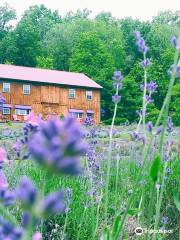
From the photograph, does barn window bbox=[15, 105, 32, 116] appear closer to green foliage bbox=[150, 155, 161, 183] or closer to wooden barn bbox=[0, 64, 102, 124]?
wooden barn bbox=[0, 64, 102, 124]

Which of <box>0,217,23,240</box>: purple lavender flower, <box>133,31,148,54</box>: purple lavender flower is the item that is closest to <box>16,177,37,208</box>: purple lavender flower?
<box>0,217,23,240</box>: purple lavender flower

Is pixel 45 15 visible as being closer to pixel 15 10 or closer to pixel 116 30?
pixel 15 10

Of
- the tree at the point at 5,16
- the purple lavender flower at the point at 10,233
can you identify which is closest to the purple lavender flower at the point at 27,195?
the purple lavender flower at the point at 10,233

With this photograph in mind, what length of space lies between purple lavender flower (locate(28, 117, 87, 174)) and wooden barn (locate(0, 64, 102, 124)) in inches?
1448

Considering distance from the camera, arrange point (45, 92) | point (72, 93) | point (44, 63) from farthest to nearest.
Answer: point (44, 63)
point (72, 93)
point (45, 92)

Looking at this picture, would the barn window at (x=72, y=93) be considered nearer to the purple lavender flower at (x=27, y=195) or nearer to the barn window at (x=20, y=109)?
the barn window at (x=20, y=109)

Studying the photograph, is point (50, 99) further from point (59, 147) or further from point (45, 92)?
point (59, 147)

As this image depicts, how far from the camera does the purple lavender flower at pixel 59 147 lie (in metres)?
0.55

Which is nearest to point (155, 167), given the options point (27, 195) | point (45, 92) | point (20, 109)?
point (27, 195)

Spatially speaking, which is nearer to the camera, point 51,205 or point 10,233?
point 51,205

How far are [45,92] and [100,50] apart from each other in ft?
32.7

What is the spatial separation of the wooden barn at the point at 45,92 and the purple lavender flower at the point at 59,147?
1448 inches

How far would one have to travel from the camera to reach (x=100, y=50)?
4653cm

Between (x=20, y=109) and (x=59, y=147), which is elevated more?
(x=59, y=147)
